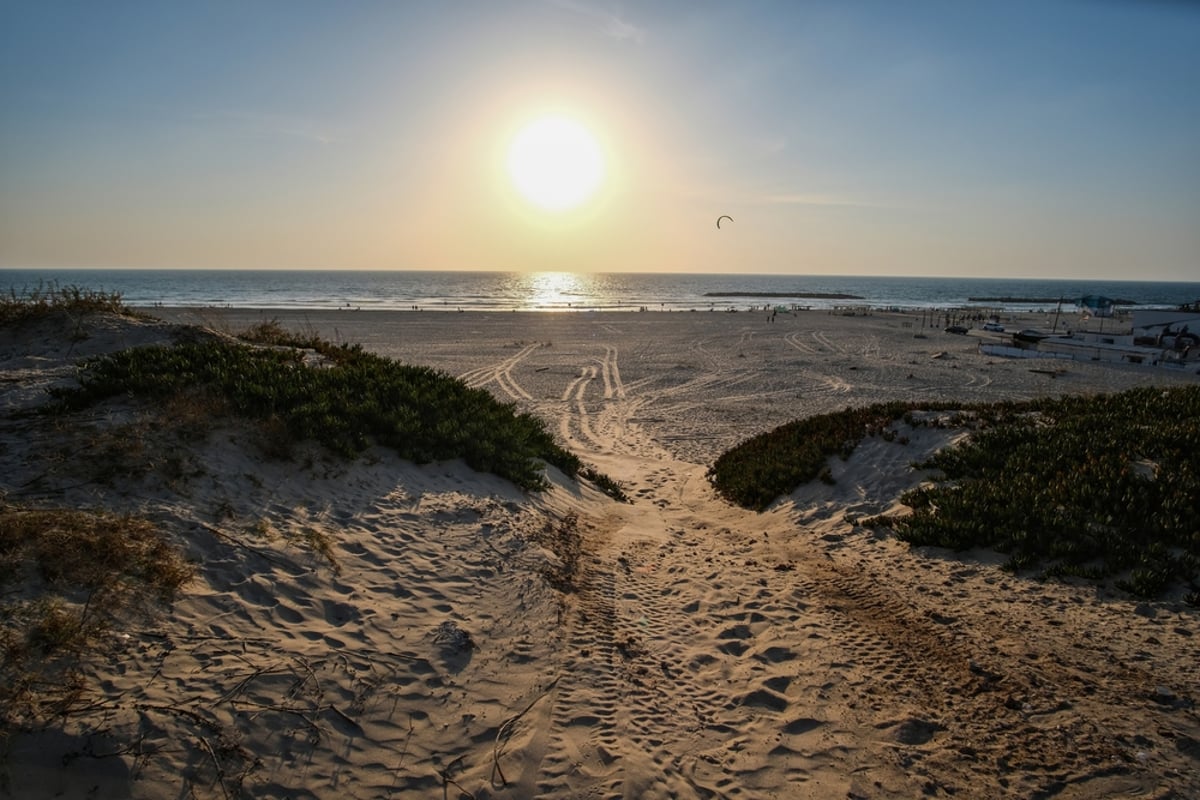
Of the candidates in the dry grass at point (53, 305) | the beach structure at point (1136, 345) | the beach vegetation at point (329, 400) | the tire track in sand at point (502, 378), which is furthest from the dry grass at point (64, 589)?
the beach structure at point (1136, 345)

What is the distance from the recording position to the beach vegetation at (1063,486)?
651cm

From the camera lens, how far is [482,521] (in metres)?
7.78

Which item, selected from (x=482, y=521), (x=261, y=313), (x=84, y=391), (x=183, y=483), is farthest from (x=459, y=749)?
(x=261, y=313)

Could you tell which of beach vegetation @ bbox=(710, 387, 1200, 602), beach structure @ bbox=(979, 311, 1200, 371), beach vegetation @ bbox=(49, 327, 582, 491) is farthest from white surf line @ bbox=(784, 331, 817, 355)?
beach vegetation @ bbox=(49, 327, 582, 491)

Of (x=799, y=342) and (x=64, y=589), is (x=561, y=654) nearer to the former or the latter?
(x=64, y=589)

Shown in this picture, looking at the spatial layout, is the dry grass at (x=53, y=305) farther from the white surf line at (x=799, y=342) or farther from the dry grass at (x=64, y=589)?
the white surf line at (x=799, y=342)

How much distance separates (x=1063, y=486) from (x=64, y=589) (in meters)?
10.5

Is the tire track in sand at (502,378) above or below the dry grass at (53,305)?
below

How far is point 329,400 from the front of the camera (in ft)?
29.0

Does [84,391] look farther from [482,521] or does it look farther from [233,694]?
[233,694]

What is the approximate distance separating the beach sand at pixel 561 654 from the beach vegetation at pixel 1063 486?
1.54ft

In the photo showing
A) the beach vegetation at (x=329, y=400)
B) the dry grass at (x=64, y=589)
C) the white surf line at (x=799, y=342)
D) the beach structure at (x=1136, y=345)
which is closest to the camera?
the dry grass at (x=64, y=589)

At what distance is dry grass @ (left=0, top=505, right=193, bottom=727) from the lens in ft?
11.6

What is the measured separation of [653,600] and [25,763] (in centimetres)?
522
